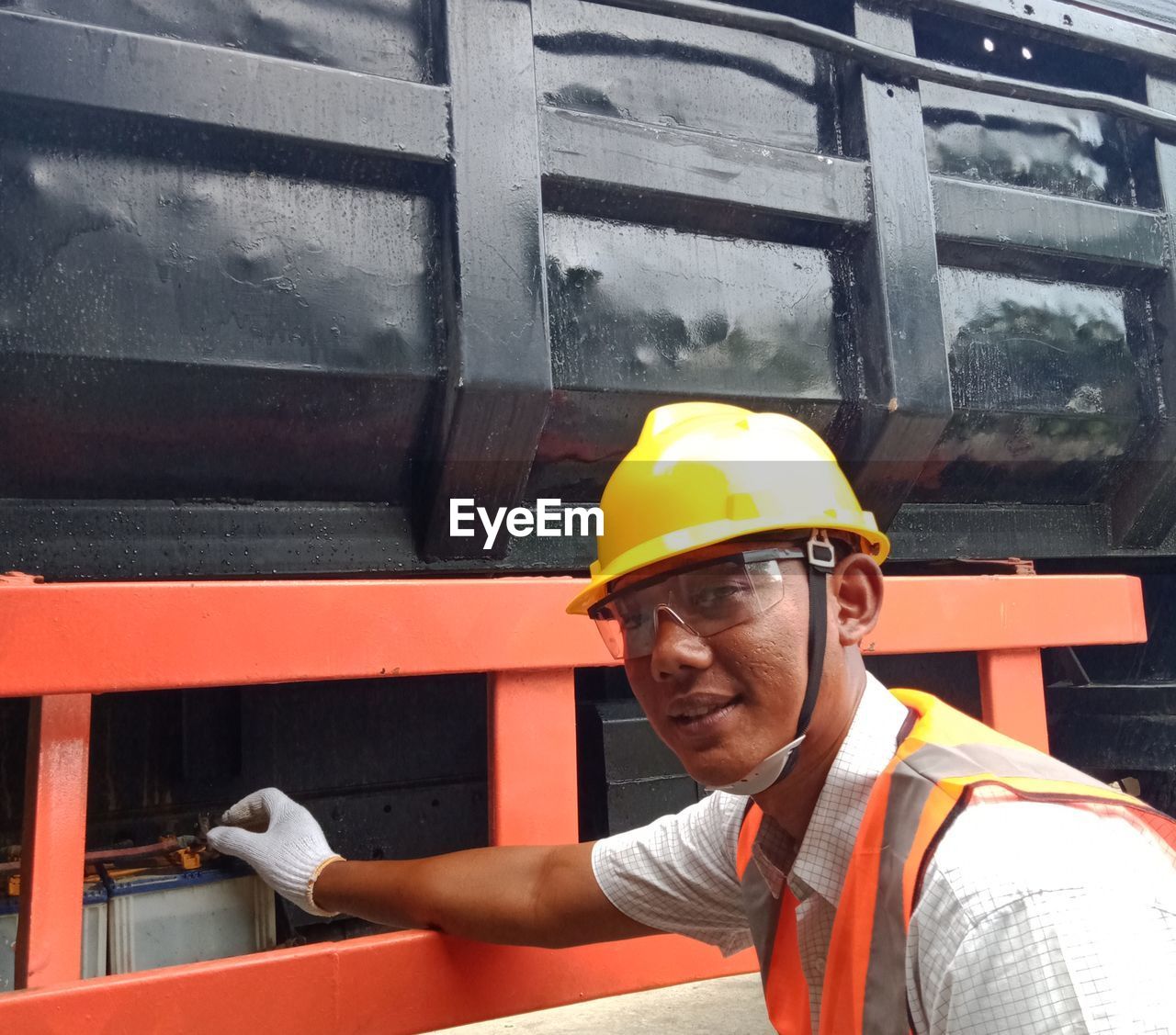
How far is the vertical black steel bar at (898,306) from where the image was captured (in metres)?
2.03

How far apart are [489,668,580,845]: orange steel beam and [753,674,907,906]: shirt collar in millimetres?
498

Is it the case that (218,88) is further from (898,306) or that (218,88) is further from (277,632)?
(898,306)

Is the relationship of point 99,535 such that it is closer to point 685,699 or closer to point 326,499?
point 326,499

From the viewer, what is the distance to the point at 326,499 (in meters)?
1.72

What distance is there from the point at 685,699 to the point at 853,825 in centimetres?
23

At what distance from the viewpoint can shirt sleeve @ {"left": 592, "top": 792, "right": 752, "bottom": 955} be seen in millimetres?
1488

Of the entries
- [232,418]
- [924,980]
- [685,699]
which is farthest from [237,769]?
[924,980]

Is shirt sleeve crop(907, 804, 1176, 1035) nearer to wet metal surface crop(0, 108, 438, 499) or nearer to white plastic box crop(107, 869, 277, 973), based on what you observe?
wet metal surface crop(0, 108, 438, 499)

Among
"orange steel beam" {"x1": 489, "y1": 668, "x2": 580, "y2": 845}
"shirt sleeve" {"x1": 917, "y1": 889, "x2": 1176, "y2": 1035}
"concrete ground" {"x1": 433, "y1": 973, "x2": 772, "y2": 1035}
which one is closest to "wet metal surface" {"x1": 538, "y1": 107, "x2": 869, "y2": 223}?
"orange steel beam" {"x1": 489, "y1": 668, "x2": 580, "y2": 845}

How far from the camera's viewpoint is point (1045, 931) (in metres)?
0.82

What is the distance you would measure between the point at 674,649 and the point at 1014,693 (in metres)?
1.12

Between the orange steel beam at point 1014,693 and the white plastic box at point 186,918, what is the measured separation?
1.37m

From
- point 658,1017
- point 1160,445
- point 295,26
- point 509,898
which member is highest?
point 295,26

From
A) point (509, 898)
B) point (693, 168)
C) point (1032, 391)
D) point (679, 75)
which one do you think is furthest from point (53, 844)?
point (1032, 391)
